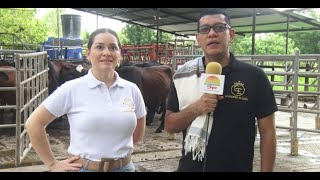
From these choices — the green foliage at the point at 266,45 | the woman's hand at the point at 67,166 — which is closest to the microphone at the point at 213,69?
the woman's hand at the point at 67,166

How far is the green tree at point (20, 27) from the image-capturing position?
2373 centimetres

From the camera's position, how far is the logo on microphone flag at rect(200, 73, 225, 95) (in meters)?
1.77

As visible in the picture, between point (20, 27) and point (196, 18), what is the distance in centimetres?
1350

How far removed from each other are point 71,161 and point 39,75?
4.37 metres

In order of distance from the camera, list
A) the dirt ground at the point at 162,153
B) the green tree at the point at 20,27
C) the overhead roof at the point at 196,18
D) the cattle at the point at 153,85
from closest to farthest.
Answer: the dirt ground at the point at 162,153, the cattle at the point at 153,85, the overhead roof at the point at 196,18, the green tree at the point at 20,27

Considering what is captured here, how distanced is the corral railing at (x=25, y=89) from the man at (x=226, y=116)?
350 centimetres

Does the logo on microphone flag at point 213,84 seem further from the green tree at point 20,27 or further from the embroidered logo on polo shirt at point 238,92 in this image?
the green tree at point 20,27

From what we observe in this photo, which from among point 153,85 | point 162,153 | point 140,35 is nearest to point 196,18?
point 153,85

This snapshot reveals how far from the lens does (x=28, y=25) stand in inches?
968

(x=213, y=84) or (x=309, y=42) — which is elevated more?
(x=309, y=42)

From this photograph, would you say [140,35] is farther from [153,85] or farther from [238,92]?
[238,92]

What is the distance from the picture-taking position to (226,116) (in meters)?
1.93

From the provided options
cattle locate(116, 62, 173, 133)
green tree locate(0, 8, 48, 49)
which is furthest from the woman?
green tree locate(0, 8, 48, 49)
